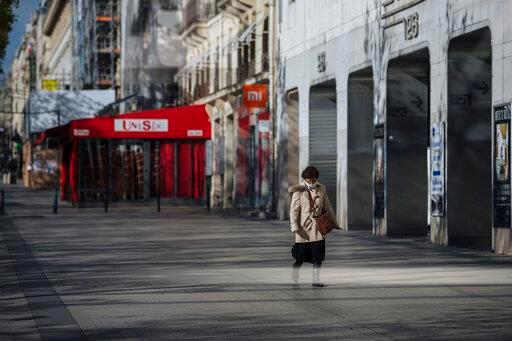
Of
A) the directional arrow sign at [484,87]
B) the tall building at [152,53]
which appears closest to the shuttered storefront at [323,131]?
the directional arrow sign at [484,87]

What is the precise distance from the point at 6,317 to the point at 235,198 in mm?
36440

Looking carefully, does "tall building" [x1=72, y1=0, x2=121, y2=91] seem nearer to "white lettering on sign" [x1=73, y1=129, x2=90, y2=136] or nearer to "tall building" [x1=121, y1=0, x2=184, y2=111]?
"tall building" [x1=121, y1=0, x2=184, y2=111]

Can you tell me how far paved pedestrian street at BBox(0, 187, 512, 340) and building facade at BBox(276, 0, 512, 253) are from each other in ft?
4.55

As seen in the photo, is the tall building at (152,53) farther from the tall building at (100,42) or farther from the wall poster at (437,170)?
→ the wall poster at (437,170)

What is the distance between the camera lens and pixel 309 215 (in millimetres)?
18031

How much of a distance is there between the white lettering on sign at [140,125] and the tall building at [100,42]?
43.6m

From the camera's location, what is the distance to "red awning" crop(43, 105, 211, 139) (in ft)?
164

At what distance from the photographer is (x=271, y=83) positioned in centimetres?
4403

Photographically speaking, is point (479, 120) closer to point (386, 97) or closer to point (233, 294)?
point (386, 97)

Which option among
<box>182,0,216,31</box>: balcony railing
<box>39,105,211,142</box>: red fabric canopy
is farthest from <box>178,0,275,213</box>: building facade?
<box>39,105,211,142</box>: red fabric canopy

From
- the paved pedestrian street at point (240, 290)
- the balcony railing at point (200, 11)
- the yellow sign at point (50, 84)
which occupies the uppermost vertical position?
the yellow sign at point (50, 84)

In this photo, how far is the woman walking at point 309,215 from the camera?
18.0 metres

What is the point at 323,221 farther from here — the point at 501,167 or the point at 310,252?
the point at 501,167

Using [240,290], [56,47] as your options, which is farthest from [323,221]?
[56,47]
